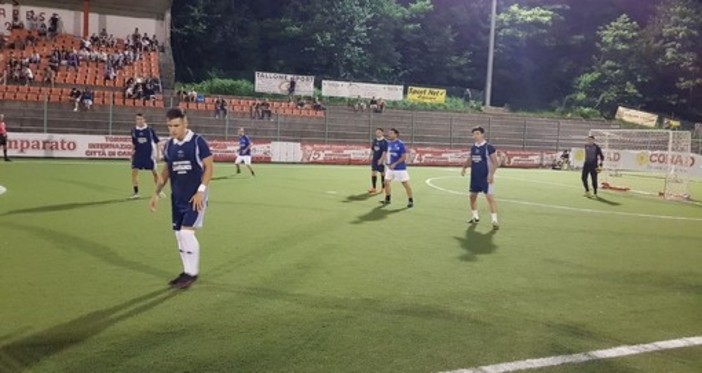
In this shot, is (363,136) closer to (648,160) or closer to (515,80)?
(648,160)

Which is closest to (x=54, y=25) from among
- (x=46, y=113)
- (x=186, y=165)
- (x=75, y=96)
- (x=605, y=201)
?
(x=75, y=96)

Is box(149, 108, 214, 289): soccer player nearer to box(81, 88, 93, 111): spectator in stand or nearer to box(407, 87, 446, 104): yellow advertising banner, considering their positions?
box(81, 88, 93, 111): spectator in stand

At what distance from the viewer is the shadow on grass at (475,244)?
8812 millimetres

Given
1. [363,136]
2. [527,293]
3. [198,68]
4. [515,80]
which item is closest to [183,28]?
[198,68]

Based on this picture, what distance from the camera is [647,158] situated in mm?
25750

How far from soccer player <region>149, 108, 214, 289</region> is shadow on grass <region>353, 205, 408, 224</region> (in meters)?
5.35

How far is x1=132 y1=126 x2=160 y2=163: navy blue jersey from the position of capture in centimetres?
1438

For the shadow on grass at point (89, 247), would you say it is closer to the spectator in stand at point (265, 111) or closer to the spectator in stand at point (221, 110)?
the spectator in stand at point (221, 110)

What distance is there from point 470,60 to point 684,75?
21.3 metres

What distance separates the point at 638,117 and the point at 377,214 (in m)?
45.0

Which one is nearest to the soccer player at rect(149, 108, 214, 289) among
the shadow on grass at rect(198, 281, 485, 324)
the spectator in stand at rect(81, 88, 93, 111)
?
the shadow on grass at rect(198, 281, 485, 324)

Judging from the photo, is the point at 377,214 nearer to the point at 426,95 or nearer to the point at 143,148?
the point at 143,148

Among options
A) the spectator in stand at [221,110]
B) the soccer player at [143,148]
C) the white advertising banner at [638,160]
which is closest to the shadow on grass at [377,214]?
the soccer player at [143,148]

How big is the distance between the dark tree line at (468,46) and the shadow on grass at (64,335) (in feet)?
162
